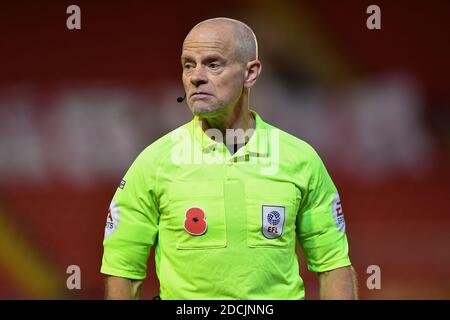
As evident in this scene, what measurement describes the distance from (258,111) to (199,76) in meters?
1.69

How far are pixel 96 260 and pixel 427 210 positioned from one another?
1504 mm

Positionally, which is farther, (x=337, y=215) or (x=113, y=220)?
(x=337, y=215)

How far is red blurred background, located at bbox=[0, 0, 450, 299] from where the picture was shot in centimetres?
396

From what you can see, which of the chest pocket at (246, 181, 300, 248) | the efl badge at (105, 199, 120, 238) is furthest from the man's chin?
the efl badge at (105, 199, 120, 238)

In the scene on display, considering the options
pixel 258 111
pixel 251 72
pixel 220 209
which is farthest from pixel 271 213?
pixel 258 111

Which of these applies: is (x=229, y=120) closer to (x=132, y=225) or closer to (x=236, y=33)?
(x=236, y=33)

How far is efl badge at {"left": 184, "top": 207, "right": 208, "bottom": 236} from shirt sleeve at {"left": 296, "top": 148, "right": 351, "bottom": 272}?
0.28 m

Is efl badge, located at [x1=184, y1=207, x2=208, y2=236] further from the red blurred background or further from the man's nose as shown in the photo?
the red blurred background

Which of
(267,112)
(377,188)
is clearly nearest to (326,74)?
(267,112)

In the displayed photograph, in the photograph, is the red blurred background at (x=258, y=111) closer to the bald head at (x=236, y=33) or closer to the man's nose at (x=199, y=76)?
the bald head at (x=236, y=33)

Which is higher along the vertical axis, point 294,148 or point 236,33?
point 236,33

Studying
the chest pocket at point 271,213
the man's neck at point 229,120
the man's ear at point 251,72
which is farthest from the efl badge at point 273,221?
the man's ear at point 251,72

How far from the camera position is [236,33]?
231 cm

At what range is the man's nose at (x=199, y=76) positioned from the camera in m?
2.26
